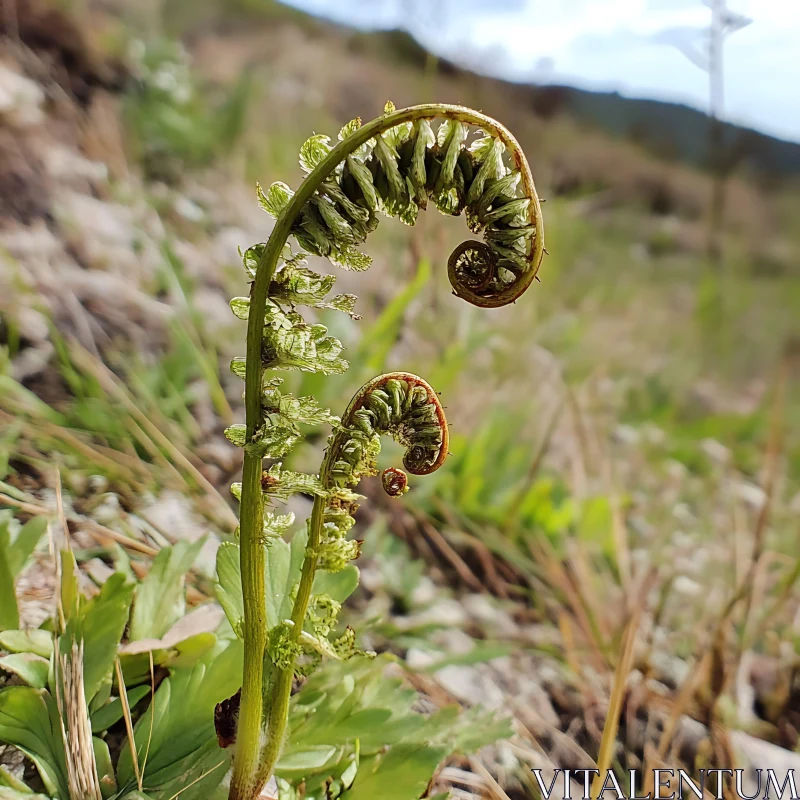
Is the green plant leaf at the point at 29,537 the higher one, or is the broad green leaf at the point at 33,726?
the green plant leaf at the point at 29,537

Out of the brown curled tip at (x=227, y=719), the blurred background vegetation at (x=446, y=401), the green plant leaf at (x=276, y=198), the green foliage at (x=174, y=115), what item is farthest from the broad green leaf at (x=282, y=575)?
the green foliage at (x=174, y=115)

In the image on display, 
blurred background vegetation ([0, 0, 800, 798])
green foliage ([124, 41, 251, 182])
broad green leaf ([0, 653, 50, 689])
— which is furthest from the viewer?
green foliage ([124, 41, 251, 182])

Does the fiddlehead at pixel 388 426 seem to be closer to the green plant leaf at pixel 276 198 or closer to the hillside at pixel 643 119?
the green plant leaf at pixel 276 198

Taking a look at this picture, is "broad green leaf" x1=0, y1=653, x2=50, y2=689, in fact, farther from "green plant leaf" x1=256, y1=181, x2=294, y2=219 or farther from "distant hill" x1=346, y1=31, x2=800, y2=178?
"distant hill" x1=346, y1=31, x2=800, y2=178

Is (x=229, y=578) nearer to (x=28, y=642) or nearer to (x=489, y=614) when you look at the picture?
(x=28, y=642)

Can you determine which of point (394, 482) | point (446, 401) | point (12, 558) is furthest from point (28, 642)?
point (446, 401)

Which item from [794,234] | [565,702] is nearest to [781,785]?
[565,702]

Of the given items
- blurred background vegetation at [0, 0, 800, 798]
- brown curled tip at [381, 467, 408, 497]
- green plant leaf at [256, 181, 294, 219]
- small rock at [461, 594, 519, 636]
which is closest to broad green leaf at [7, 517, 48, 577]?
blurred background vegetation at [0, 0, 800, 798]
